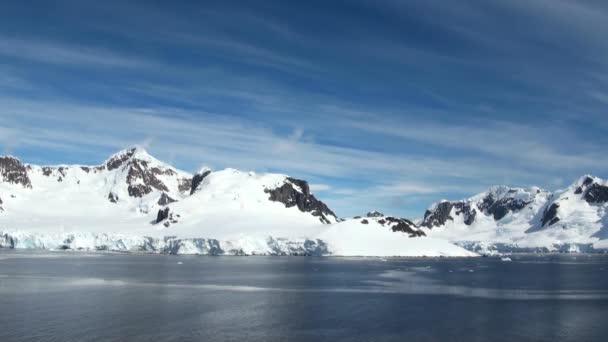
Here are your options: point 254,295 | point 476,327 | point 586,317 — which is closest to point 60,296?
point 254,295

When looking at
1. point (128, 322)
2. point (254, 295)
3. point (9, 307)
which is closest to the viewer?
point (128, 322)

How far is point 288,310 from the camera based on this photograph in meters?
61.9

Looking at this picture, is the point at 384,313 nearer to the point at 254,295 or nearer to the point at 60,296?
the point at 254,295

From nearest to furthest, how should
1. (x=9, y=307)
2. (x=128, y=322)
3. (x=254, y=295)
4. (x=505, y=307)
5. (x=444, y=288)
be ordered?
1. (x=128, y=322)
2. (x=9, y=307)
3. (x=505, y=307)
4. (x=254, y=295)
5. (x=444, y=288)

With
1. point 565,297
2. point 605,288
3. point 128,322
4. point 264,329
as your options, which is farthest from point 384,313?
point 605,288

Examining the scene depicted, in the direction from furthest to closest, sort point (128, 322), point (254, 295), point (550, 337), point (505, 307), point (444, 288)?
point (444, 288) < point (254, 295) < point (505, 307) < point (128, 322) < point (550, 337)

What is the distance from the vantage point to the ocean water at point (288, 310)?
158ft

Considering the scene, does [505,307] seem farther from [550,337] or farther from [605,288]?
[605,288]

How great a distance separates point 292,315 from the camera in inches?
2302

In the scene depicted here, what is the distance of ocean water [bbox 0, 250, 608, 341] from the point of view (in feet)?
158

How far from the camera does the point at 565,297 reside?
77438 mm

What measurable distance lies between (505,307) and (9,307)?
51.4 meters

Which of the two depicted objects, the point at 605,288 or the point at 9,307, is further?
the point at 605,288

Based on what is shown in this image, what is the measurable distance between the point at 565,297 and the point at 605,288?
64.8ft
